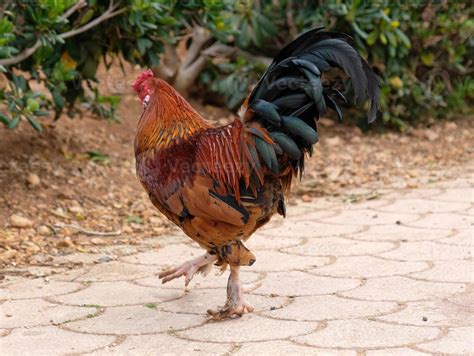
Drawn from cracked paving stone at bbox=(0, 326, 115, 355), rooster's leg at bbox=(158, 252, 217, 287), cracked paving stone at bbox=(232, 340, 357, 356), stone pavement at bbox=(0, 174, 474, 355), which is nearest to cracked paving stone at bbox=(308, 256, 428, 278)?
stone pavement at bbox=(0, 174, 474, 355)

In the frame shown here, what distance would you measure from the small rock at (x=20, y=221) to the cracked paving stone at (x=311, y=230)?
1615 mm

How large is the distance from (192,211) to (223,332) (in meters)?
0.62

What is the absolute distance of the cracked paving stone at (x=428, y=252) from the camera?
16.8ft

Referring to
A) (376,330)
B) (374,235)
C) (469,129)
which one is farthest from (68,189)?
(469,129)

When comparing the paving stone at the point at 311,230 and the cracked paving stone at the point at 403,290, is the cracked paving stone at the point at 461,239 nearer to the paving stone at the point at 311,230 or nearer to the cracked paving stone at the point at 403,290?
the paving stone at the point at 311,230

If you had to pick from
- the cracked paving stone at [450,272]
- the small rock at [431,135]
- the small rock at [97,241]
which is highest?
the small rock at [431,135]

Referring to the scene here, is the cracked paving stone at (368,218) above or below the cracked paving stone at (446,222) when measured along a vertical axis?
below

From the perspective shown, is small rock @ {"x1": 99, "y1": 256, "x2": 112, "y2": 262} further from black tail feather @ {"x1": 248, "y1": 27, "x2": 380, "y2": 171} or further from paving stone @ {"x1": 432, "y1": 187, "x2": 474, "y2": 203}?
paving stone @ {"x1": 432, "y1": 187, "x2": 474, "y2": 203}

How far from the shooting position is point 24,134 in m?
7.08

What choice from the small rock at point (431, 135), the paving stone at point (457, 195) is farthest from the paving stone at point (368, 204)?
the small rock at point (431, 135)

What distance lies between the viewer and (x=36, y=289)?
475 cm

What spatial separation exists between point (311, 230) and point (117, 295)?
176 centimetres

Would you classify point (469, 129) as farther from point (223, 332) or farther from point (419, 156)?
point (223, 332)

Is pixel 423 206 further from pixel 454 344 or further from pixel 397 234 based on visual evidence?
pixel 454 344
